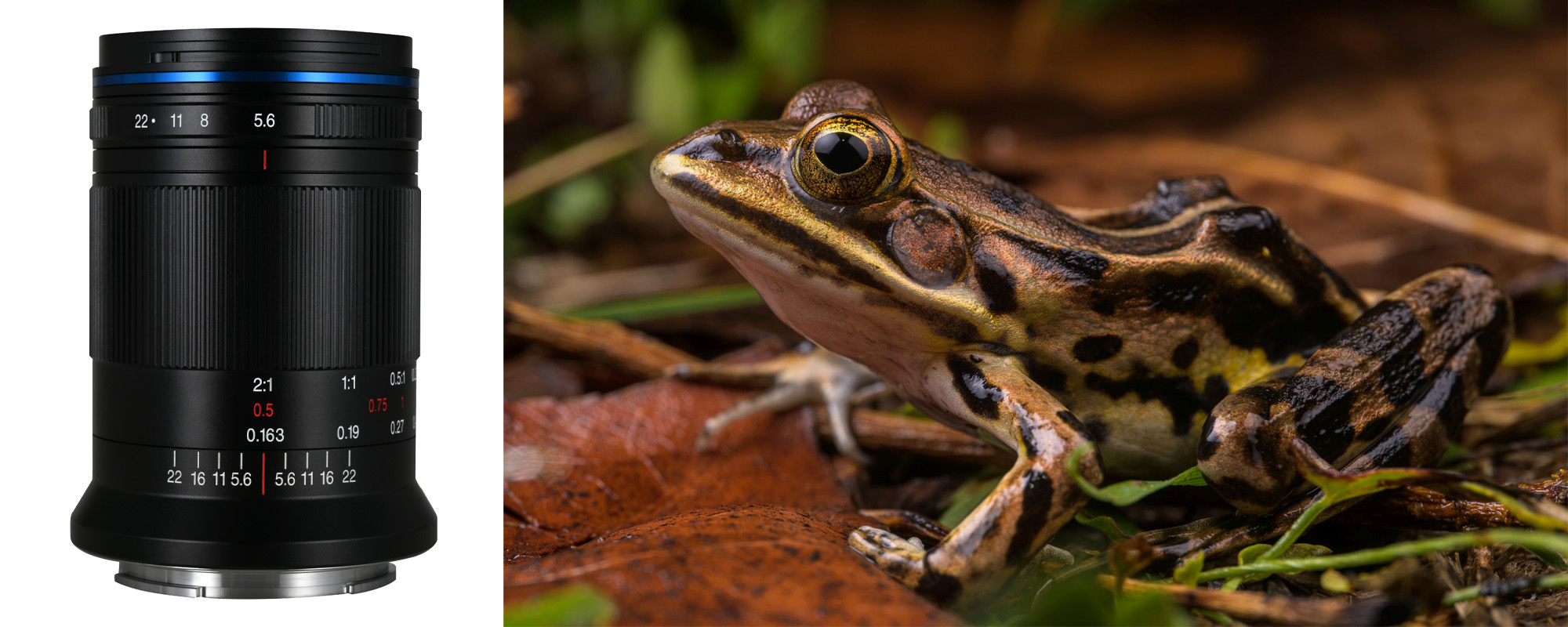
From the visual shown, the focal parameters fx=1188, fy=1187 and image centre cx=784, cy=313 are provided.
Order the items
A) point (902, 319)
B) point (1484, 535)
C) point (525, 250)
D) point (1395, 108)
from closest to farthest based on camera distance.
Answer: point (1484, 535) < point (902, 319) < point (525, 250) < point (1395, 108)

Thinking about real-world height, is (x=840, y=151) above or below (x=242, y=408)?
above

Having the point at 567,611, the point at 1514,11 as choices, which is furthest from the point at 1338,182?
the point at 567,611

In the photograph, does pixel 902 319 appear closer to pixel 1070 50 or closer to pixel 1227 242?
pixel 1227 242

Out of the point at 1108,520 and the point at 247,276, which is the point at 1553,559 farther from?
the point at 247,276

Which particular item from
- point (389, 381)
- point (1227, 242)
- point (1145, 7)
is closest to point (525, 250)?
point (389, 381)

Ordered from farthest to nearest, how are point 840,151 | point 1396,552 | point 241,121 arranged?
point 840,151 → point 241,121 → point 1396,552

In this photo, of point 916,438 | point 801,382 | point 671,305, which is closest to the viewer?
point 916,438

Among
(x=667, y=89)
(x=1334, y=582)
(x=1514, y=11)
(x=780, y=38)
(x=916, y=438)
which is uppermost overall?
(x=1514, y=11)

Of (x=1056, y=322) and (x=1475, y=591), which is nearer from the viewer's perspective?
(x=1475, y=591)
